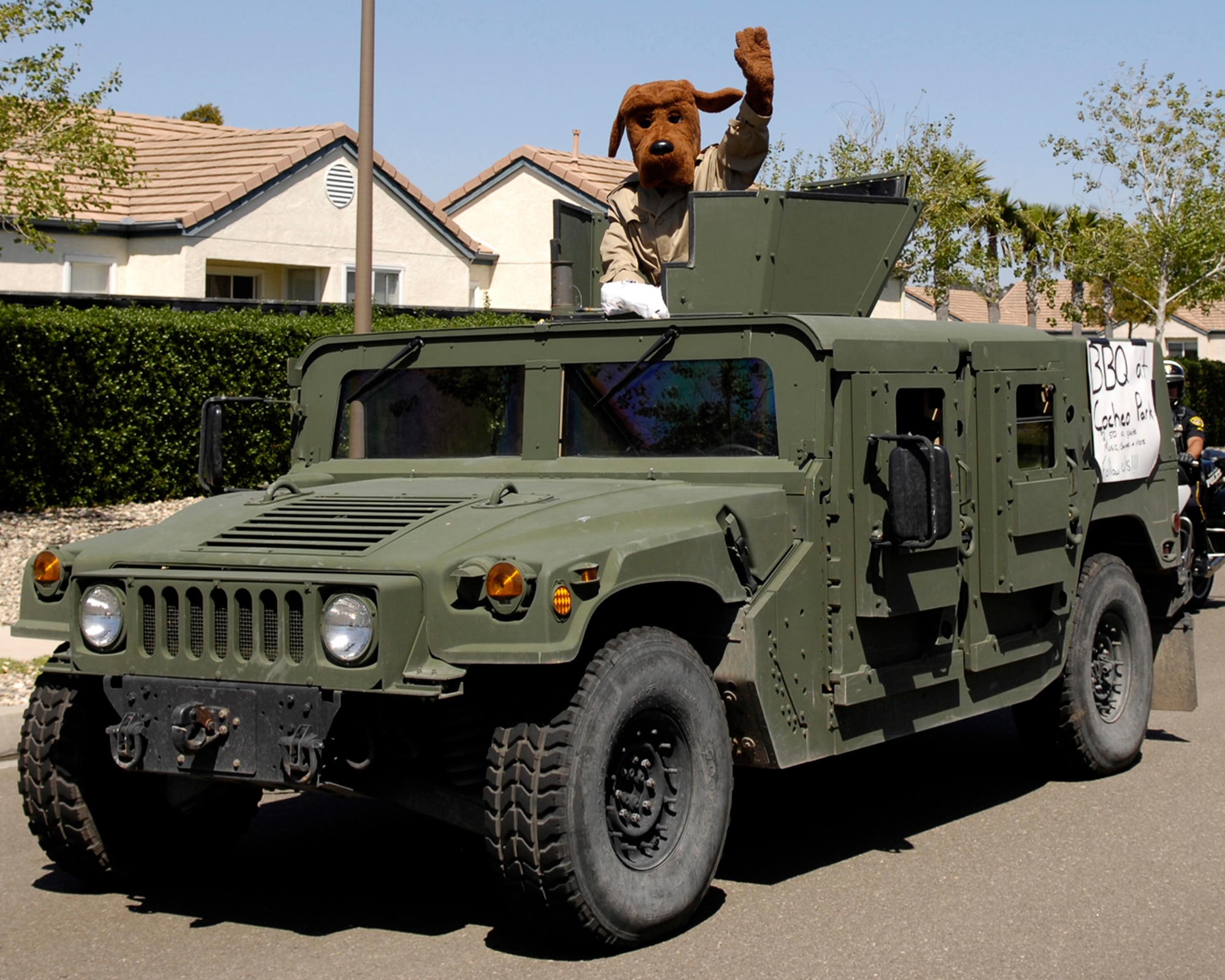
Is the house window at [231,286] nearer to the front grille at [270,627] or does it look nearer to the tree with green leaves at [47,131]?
the tree with green leaves at [47,131]

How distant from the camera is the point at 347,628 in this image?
4789 millimetres

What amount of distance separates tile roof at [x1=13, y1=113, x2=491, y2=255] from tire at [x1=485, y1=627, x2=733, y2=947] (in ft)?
59.5

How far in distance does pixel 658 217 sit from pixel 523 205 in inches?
888

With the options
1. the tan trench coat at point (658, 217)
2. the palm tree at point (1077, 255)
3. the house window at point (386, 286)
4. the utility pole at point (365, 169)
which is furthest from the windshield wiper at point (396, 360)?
the palm tree at point (1077, 255)

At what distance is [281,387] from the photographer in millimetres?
16609

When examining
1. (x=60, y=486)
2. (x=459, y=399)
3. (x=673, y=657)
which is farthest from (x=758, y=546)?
(x=60, y=486)

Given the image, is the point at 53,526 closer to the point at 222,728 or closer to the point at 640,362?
the point at 640,362

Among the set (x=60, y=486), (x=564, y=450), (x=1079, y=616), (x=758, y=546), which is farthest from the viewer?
(x=60, y=486)

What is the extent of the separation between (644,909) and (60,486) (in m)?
11.3

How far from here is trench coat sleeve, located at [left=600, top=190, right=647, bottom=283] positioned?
784 centimetres

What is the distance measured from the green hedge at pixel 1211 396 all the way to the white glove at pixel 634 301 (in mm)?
28520

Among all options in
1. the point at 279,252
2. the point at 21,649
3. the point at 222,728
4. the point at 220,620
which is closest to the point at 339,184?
the point at 279,252

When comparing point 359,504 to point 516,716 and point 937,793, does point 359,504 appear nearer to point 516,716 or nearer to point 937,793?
point 516,716

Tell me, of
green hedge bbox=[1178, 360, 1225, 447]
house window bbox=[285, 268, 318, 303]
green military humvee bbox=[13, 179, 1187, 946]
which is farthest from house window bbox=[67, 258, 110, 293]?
green hedge bbox=[1178, 360, 1225, 447]
